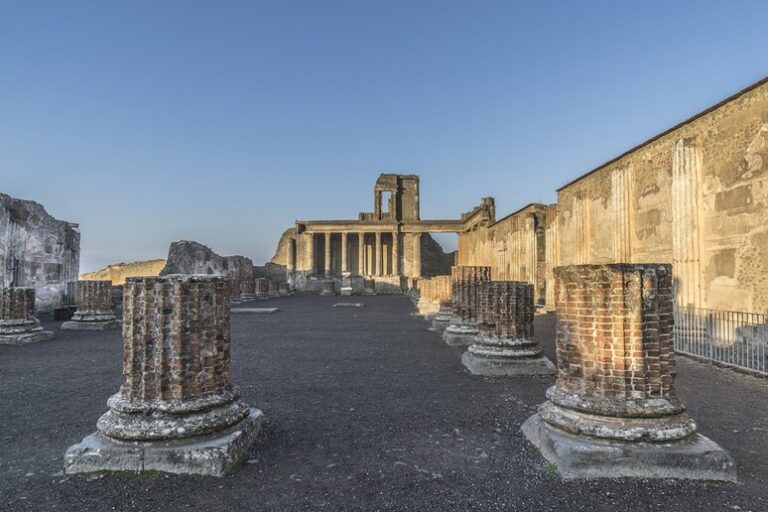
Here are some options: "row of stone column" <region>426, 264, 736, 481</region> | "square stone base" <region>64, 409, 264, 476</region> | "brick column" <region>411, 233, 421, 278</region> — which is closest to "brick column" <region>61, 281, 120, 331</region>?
"square stone base" <region>64, 409, 264, 476</region>

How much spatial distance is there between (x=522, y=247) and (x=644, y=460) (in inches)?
762

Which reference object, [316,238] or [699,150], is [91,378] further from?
[316,238]

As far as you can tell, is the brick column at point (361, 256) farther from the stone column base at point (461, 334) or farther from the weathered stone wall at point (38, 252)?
the stone column base at point (461, 334)

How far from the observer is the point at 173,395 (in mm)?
3721

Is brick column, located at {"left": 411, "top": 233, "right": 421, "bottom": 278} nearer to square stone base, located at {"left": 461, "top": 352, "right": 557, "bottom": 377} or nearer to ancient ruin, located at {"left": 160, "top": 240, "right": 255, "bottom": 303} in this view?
ancient ruin, located at {"left": 160, "top": 240, "right": 255, "bottom": 303}

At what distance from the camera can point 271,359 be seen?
8.13 m

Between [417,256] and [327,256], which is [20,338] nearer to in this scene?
[327,256]

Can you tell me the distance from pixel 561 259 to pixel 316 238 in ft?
99.0

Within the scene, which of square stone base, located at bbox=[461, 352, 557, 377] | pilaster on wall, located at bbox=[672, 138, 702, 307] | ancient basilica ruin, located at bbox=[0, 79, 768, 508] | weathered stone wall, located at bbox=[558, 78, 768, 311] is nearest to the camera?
ancient basilica ruin, located at bbox=[0, 79, 768, 508]

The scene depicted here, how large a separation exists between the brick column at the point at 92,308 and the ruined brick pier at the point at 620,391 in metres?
12.5

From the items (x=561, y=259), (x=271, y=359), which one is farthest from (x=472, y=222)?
(x=271, y=359)

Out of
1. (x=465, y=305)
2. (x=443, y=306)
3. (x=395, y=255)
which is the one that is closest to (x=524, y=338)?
(x=465, y=305)

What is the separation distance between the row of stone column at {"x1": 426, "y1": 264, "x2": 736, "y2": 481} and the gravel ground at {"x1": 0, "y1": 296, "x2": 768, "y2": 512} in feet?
0.53

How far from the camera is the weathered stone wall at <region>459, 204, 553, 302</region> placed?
20281 mm
